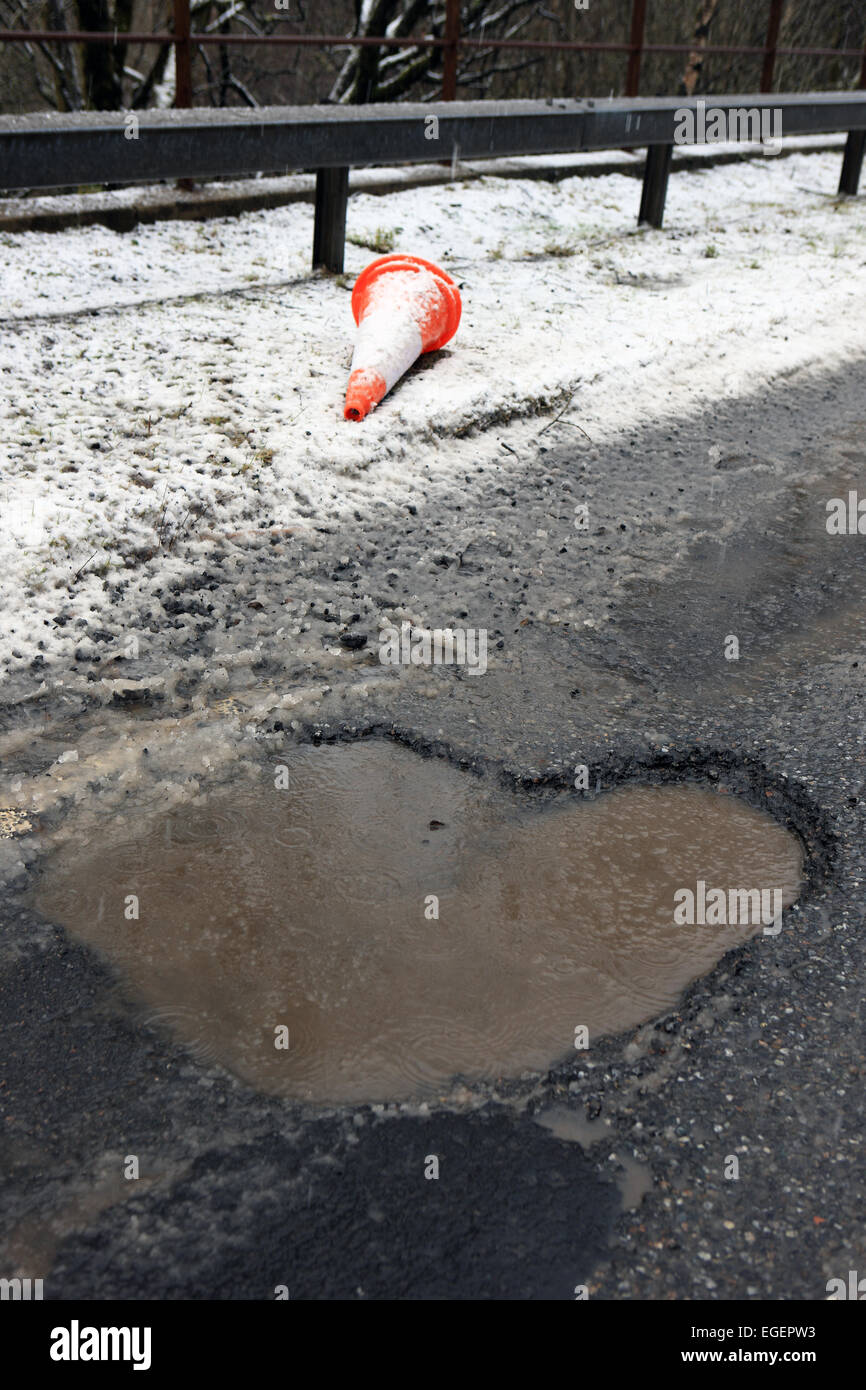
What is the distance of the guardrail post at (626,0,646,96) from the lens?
31.8 ft

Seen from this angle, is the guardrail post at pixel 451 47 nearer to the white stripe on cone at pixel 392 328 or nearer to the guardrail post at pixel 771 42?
the white stripe on cone at pixel 392 328

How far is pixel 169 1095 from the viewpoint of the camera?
2227 mm

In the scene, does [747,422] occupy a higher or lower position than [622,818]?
higher

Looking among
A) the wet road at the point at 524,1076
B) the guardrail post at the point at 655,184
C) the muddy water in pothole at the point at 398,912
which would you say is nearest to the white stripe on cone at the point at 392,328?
the wet road at the point at 524,1076

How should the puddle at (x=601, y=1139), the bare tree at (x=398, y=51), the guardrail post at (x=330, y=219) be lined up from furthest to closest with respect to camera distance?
the bare tree at (x=398, y=51) < the guardrail post at (x=330, y=219) < the puddle at (x=601, y=1139)

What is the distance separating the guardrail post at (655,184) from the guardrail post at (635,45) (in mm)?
1189

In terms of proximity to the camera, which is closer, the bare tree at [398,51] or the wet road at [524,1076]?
the wet road at [524,1076]

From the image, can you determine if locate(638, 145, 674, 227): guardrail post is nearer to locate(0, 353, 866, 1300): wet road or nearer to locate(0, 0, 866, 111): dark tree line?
locate(0, 0, 866, 111): dark tree line

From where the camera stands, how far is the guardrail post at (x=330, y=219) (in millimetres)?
6602

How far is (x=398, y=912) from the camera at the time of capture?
2.71 metres

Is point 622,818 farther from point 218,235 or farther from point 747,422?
point 218,235

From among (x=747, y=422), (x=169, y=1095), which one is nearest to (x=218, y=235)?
(x=747, y=422)

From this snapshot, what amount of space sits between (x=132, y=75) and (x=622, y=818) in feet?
33.7

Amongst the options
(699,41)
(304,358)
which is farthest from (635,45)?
(699,41)
